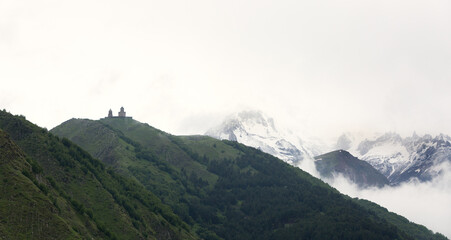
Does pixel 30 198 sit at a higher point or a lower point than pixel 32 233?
higher

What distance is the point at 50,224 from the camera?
192250mm

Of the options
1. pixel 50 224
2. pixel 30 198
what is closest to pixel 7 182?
pixel 30 198

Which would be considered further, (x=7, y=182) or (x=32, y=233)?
(x=7, y=182)

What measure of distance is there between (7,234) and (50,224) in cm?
1950

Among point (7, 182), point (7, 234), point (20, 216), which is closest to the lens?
point (7, 234)

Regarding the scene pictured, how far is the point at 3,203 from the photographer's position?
621 ft

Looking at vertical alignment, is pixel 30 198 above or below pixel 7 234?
above

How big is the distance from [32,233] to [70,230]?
16219 mm

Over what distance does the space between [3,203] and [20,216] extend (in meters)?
8.51

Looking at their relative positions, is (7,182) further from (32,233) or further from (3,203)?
(32,233)

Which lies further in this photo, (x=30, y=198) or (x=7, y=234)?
(x=30, y=198)

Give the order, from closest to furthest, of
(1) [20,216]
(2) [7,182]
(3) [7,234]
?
(3) [7,234] → (1) [20,216] → (2) [7,182]

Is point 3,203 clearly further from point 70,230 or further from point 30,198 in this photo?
point 70,230

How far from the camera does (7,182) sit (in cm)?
19975
